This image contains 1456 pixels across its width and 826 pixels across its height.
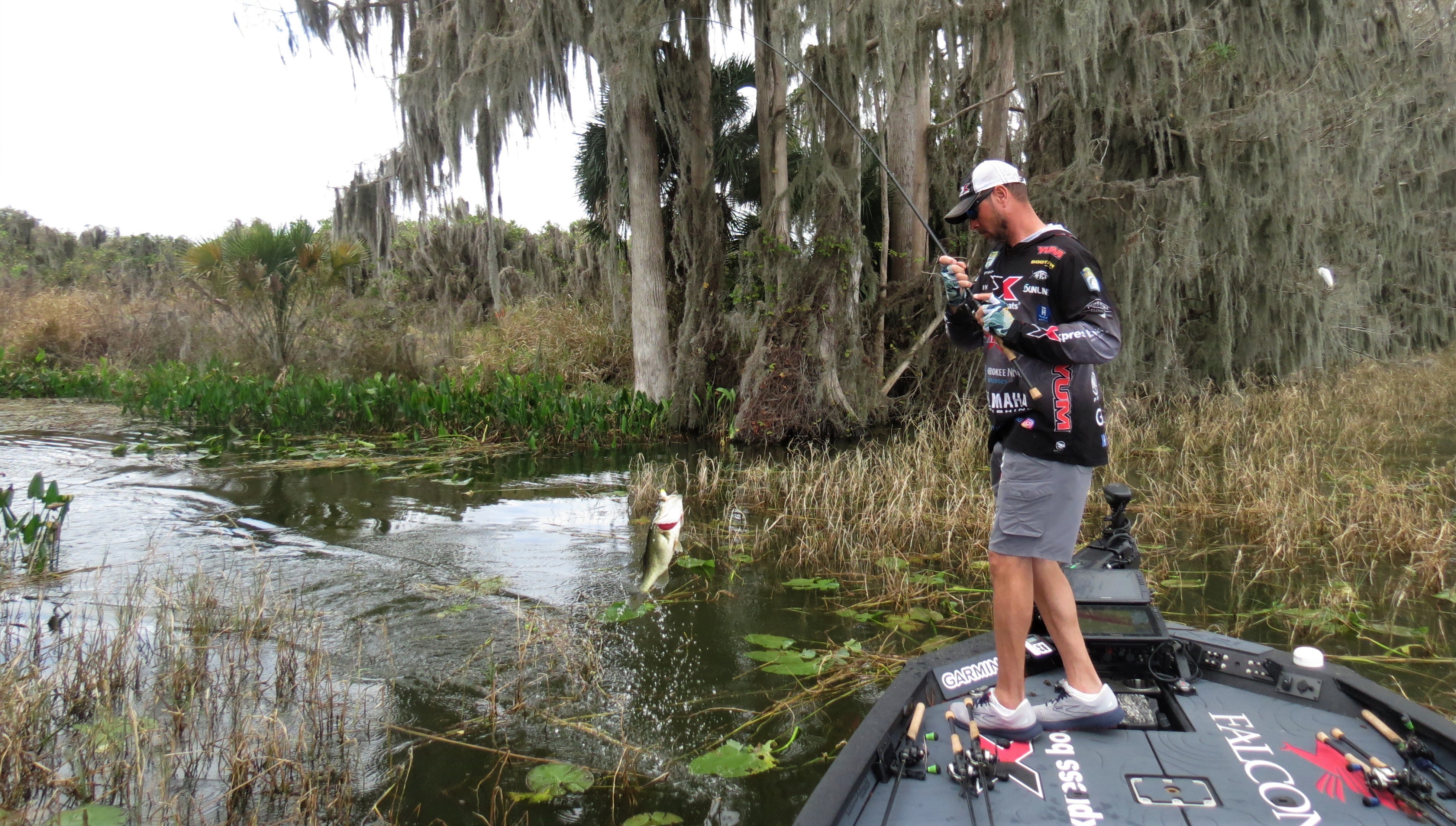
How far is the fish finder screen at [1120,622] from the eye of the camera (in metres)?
3.20

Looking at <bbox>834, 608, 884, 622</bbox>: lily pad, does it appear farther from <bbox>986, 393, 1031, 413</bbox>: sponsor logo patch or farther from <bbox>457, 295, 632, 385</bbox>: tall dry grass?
<bbox>457, 295, 632, 385</bbox>: tall dry grass

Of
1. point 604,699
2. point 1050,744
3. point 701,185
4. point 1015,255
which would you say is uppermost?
point 701,185

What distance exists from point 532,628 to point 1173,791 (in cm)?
294

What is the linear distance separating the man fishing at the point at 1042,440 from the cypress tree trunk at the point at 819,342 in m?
8.51

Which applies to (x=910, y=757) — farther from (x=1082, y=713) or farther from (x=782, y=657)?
(x=782, y=657)

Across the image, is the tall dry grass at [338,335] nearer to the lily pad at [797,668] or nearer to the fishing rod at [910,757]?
the lily pad at [797,668]

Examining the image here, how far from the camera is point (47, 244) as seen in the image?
26.9 meters

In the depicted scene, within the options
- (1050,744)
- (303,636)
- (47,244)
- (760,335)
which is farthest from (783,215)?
(47,244)

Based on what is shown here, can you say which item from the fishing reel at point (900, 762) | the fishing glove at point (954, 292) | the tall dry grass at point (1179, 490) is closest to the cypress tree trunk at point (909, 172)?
the tall dry grass at point (1179, 490)

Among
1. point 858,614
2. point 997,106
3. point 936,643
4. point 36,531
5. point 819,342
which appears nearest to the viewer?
point 936,643

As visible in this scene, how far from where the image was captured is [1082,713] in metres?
2.87

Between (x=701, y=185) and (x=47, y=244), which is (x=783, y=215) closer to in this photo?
(x=701, y=185)

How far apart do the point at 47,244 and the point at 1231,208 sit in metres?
30.7

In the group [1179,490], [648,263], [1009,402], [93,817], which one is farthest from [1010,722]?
[648,263]
